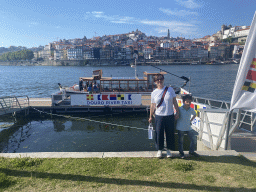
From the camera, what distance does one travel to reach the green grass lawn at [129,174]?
12.2ft

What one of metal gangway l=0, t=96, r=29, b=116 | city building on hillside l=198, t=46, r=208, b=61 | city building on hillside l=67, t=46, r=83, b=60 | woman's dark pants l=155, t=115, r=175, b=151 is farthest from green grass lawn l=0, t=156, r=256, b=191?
city building on hillside l=67, t=46, r=83, b=60

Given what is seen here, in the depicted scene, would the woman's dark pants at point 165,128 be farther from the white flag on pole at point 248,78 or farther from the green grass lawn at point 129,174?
the white flag on pole at point 248,78

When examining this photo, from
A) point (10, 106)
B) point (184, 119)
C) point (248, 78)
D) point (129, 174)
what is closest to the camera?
point (129, 174)

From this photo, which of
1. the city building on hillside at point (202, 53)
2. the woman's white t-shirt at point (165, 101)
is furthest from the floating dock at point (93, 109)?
the city building on hillside at point (202, 53)

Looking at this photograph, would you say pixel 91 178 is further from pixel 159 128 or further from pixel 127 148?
pixel 127 148

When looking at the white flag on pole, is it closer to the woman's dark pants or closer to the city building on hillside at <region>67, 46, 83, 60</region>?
the woman's dark pants

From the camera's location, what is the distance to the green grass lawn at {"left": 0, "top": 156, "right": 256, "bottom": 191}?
12.2ft

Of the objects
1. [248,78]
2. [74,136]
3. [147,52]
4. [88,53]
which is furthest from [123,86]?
[88,53]

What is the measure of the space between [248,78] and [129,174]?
333cm

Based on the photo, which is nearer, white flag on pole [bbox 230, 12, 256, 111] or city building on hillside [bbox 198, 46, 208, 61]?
white flag on pole [bbox 230, 12, 256, 111]

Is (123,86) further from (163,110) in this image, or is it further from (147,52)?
(147,52)

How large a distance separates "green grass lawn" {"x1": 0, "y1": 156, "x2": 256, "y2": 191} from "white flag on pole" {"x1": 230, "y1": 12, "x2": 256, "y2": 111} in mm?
1433

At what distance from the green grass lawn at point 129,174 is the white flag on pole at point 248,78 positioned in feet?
4.70

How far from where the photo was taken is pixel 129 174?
4129 mm
